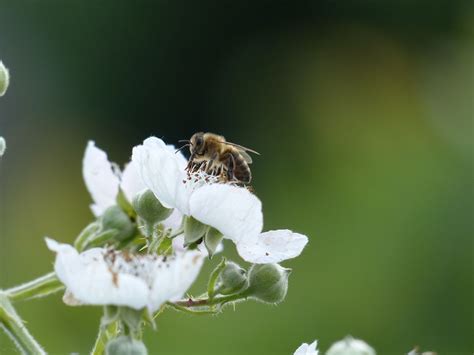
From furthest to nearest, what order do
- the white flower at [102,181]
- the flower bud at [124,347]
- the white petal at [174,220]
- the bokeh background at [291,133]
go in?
the bokeh background at [291,133]
the white flower at [102,181]
the white petal at [174,220]
the flower bud at [124,347]

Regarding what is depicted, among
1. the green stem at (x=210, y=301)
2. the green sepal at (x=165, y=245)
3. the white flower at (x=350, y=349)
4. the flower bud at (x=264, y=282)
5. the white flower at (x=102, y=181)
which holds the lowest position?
the white flower at (x=350, y=349)

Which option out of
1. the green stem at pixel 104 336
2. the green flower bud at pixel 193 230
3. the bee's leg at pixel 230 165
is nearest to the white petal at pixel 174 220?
the green flower bud at pixel 193 230

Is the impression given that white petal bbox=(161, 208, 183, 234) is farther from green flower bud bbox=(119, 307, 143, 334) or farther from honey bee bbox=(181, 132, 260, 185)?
green flower bud bbox=(119, 307, 143, 334)

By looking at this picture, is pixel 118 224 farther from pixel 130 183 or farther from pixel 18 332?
pixel 18 332

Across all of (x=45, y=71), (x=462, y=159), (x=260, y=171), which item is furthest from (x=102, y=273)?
(x=45, y=71)

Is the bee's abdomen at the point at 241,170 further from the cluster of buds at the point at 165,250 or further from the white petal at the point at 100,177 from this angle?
the white petal at the point at 100,177

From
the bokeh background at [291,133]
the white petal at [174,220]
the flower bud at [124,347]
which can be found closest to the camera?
the flower bud at [124,347]

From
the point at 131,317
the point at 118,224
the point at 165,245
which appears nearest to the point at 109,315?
the point at 131,317
